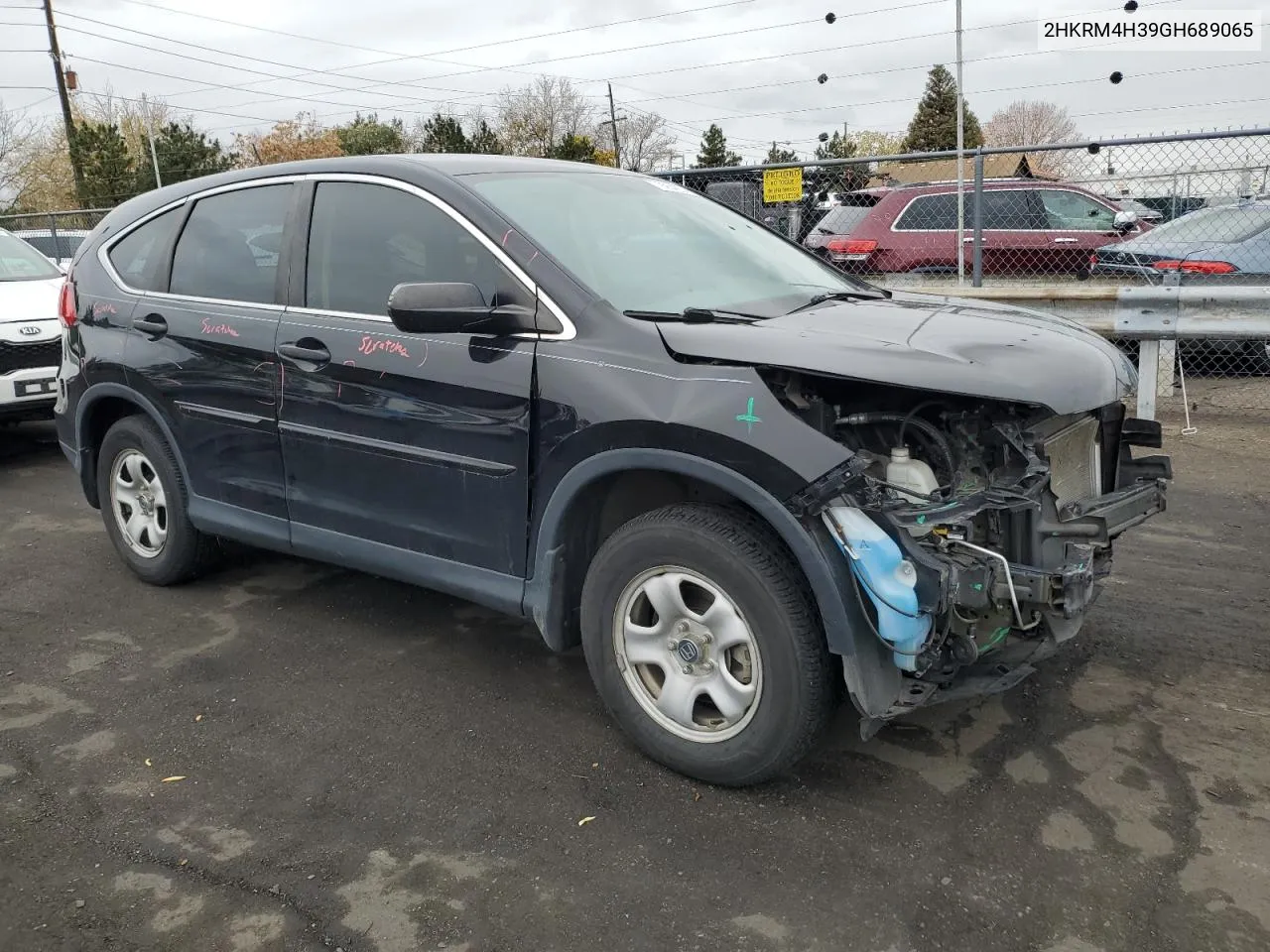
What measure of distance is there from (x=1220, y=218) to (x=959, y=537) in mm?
8624

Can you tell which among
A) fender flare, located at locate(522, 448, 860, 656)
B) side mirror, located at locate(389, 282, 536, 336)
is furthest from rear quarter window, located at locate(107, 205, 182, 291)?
fender flare, located at locate(522, 448, 860, 656)

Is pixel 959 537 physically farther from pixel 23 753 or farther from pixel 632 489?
pixel 23 753

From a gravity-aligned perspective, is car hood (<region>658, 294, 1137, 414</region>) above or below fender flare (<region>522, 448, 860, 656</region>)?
above

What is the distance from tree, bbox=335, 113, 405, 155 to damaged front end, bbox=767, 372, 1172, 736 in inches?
1874

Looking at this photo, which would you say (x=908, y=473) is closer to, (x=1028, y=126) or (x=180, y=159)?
(x=180, y=159)

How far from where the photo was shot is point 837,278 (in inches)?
168

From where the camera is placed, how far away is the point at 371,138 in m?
51.9

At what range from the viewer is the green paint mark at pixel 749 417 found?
2.80 metres

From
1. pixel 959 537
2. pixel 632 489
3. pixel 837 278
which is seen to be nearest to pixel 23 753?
pixel 632 489

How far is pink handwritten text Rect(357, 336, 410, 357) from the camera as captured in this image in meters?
3.56

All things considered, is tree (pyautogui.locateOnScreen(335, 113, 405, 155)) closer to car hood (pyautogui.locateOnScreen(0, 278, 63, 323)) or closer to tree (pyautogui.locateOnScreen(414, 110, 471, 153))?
tree (pyautogui.locateOnScreen(414, 110, 471, 153))

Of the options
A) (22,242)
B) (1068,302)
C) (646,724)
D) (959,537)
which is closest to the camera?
(959,537)

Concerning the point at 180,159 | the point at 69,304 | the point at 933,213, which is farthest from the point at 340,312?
the point at 180,159

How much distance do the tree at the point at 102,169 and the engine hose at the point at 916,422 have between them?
35786 millimetres
